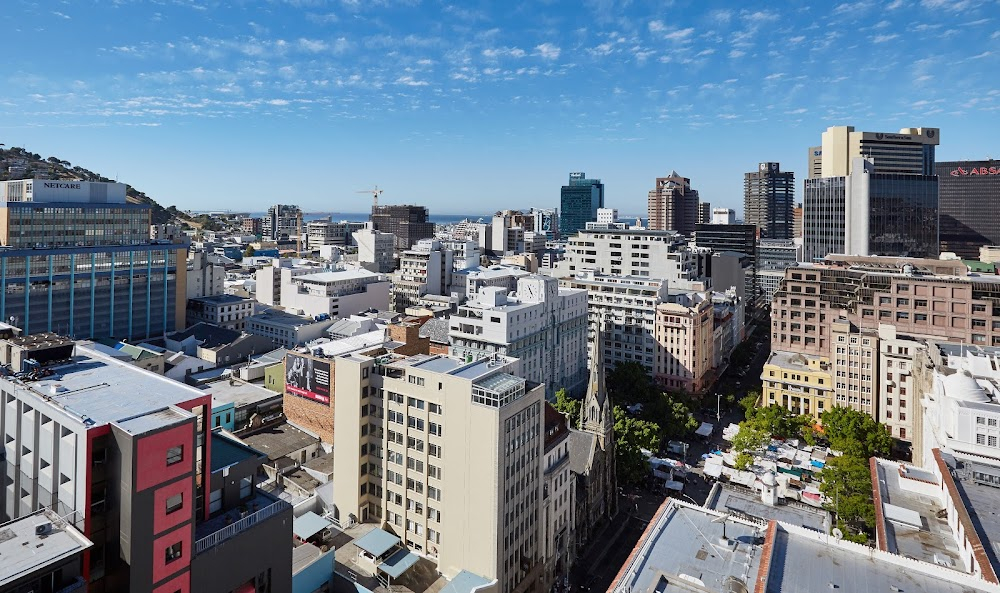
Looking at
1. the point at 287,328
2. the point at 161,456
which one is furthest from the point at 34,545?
the point at 287,328

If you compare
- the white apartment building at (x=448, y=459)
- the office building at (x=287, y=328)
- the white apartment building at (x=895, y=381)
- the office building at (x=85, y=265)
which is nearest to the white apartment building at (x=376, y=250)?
the office building at (x=287, y=328)

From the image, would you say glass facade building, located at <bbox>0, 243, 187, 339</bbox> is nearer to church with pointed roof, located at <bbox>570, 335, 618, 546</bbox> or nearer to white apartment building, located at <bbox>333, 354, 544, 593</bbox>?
white apartment building, located at <bbox>333, 354, 544, 593</bbox>

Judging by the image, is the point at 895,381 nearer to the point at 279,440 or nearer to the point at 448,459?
the point at 448,459

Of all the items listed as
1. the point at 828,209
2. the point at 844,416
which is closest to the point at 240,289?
the point at 844,416

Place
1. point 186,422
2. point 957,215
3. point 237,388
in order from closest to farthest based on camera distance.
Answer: point 186,422 → point 237,388 → point 957,215

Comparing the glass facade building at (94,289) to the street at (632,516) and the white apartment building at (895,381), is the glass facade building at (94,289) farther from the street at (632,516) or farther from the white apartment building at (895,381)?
the white apartment building at (895,381)

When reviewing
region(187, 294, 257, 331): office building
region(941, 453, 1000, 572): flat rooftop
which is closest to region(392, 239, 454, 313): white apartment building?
region(187, 294, 257, 331): office building

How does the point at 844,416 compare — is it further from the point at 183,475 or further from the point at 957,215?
the point at 957,215
